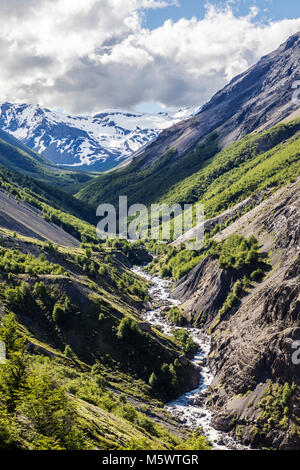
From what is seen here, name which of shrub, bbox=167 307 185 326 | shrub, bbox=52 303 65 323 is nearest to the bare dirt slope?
shrub, bbox=52 303 65 323

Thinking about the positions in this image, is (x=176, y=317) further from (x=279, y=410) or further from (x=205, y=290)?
(x=279, y=410)

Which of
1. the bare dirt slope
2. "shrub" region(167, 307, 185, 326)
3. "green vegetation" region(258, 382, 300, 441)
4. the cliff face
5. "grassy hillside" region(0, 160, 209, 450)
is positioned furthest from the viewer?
the bare dirt slope

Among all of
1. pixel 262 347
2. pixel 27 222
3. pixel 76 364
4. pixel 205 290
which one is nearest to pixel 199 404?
pixel 262 347

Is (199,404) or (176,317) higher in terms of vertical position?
(176,317)

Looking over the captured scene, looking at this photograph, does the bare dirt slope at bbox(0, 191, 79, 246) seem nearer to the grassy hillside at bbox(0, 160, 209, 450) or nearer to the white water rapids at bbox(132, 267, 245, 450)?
the grassy hillside at bbox(0, 160, 209, 450)

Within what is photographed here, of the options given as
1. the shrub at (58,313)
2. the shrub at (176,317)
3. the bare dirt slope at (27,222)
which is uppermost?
the bare dirt slope at (27,222)

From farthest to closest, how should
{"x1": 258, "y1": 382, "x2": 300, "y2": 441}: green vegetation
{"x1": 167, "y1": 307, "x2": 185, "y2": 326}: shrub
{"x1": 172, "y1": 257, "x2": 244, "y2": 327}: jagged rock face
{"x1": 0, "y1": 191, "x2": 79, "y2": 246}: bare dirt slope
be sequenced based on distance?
1. {"x1": 0, "y1": 191, "x2": 79, "y2": 246}: bare dirt slope
2. {"x1": 167, "y1": 307, "x2": 185, "y2": 326}: shrub
3. {"x1": 172, "y1": 257, "x2": 244, "y2": 327}: jagged rock face
4. {"x1": 258, "y1": 382, "x2": 300, "y2": 441}: green vegetation

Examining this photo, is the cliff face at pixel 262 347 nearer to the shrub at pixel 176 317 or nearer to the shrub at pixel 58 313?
the shrub at pixel 176 317

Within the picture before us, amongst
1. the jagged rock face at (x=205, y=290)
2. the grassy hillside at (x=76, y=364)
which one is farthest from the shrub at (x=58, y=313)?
the jagged rock face at (x=205, y=290)

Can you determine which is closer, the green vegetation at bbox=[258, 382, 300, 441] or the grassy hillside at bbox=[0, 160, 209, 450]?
the grassy hillside at bbox=[0, 160, 209, 450]
